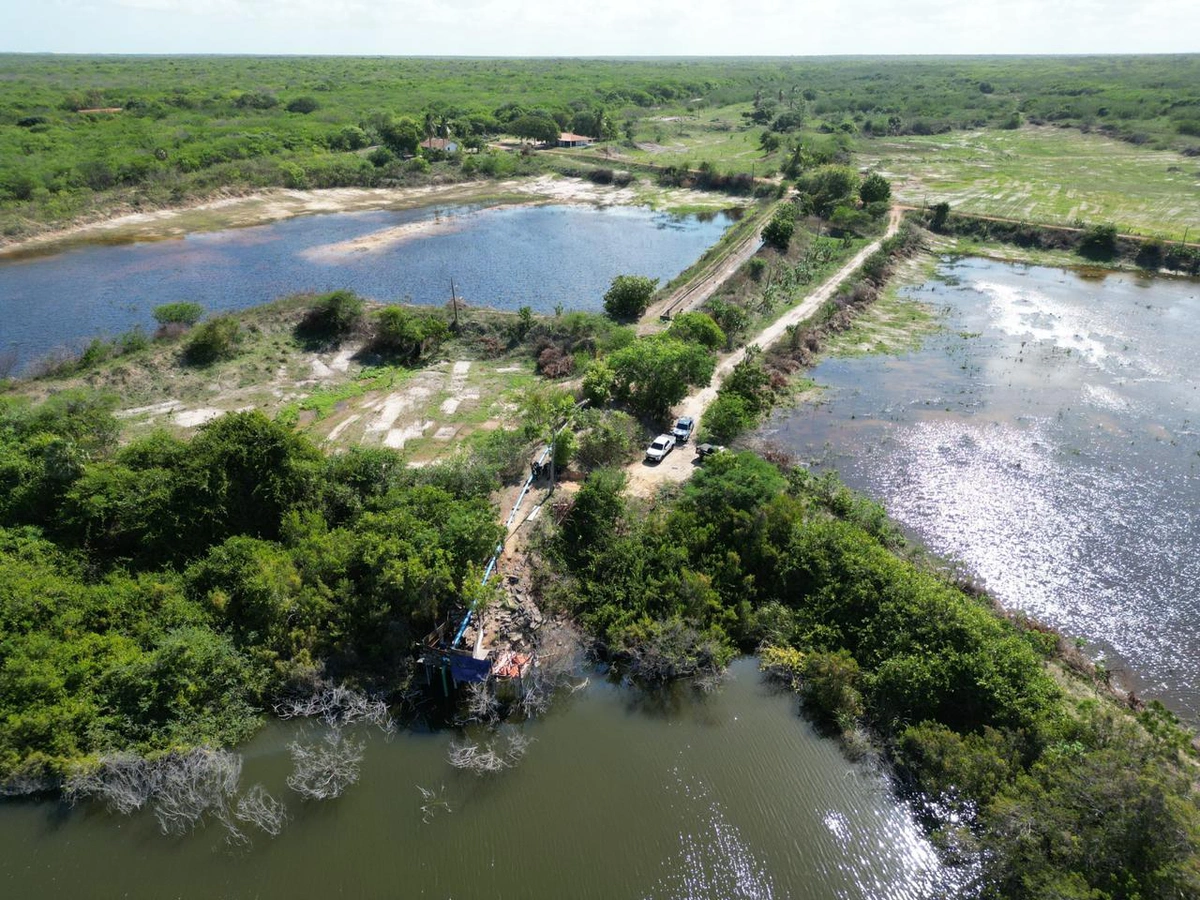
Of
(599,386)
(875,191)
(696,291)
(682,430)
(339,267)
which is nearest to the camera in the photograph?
(682,430)

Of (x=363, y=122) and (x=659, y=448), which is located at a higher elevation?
(x=363, y=122)

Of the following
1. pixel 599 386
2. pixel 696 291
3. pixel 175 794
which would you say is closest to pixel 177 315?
pixel 599 386

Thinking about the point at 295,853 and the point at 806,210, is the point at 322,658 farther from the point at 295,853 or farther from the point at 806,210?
the point at 806,210

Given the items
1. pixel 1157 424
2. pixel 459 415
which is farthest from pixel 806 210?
Answer: pixel 459 415

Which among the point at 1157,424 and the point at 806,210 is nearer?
the point at 1157,424

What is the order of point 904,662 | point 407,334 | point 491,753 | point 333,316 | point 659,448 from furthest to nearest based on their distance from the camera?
point 333,316, point 407,334, point 659,448, point 904,662, point 491,753

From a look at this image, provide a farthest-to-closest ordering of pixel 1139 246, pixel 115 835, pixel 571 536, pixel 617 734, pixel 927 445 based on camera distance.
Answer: pixel 1139 246 < pixel 927 445 < pixel 571 536 < pixel 617 734 < pixel 115 835

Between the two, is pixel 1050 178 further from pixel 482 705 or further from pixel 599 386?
pixel 482 705
